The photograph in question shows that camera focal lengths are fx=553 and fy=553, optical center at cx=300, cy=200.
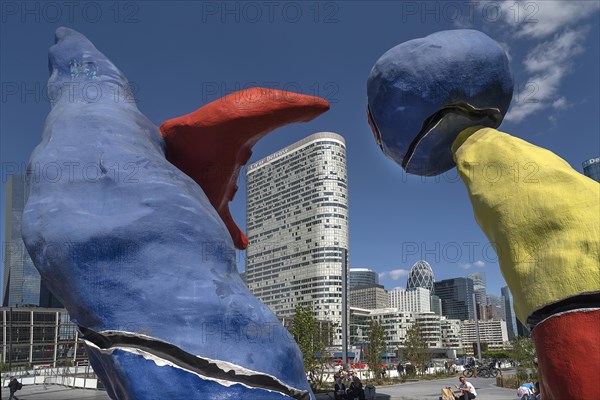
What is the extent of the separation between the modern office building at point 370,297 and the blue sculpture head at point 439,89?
168461 millimetres

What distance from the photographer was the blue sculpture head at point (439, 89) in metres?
4.24

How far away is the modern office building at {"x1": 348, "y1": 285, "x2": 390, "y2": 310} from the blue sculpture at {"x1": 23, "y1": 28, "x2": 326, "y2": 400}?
168413mm

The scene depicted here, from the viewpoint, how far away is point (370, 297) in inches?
6806

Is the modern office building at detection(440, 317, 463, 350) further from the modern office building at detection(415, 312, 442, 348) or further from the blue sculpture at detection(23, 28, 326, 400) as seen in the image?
the blue sculpture at detection(23, 28, 326, 400)

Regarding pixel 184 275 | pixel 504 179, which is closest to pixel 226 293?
pixel 184 275

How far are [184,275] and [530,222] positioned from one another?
8.12ft

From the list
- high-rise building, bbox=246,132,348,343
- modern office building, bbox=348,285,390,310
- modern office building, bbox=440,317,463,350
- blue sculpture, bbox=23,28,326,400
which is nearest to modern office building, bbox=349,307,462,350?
modern office building, bbox=440,317,463,350

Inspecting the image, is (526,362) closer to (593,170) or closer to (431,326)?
(593,170)

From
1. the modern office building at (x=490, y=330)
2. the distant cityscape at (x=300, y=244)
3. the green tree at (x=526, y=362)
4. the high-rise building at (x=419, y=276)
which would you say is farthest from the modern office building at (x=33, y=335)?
the high-rise building at (x=419, y=276)

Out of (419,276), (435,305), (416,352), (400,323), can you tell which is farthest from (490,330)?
(416,352)

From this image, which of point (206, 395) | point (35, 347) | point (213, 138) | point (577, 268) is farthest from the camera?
point (35, 347)

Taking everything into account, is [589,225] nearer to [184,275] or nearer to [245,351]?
[245,351]

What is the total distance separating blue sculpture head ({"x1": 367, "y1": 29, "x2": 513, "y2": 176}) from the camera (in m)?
4.24

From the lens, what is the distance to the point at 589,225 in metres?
3.13
